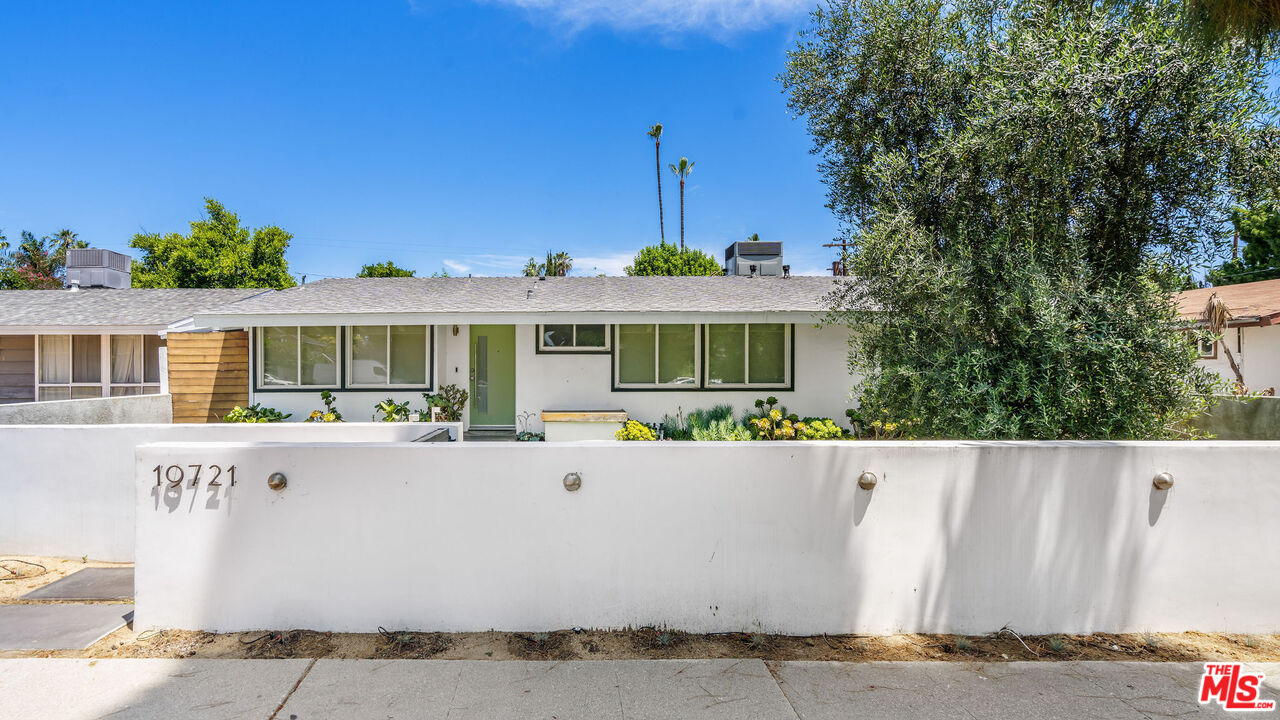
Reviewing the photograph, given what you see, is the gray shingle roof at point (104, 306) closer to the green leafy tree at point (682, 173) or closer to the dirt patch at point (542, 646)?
the dirt patch at point (542, 646)

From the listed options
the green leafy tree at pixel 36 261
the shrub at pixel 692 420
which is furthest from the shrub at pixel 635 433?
the green leafy tree at pixel 36 261

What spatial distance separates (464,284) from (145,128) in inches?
569

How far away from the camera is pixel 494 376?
1080 centimetres

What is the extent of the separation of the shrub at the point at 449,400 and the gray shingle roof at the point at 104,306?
4.56 metres

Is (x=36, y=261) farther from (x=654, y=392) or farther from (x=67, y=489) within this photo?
(x=654, y=392)

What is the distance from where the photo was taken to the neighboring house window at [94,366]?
11.4 m

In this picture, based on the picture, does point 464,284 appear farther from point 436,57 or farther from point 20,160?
point 20,160

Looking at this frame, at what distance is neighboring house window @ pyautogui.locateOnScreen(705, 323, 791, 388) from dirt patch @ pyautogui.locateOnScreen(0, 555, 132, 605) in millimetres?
7827

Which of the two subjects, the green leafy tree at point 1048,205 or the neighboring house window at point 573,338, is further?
the neighboring house window at point 573,338

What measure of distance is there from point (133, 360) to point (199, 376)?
316 cm

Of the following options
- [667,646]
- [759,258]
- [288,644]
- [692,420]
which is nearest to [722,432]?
[692,420]

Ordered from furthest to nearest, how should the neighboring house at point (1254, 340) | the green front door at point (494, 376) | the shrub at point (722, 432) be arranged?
the green front door at point (494, 376), the neighboring house at point (1254, 340), the shrub at point (722, 432)

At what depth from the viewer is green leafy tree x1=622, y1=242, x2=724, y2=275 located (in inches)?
1005

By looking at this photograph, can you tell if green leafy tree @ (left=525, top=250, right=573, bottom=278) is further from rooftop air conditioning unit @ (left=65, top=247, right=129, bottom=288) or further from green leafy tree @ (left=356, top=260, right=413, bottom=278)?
rooftop air conditioning unit @ (left=65, top=247, right=129, bottom=288)
